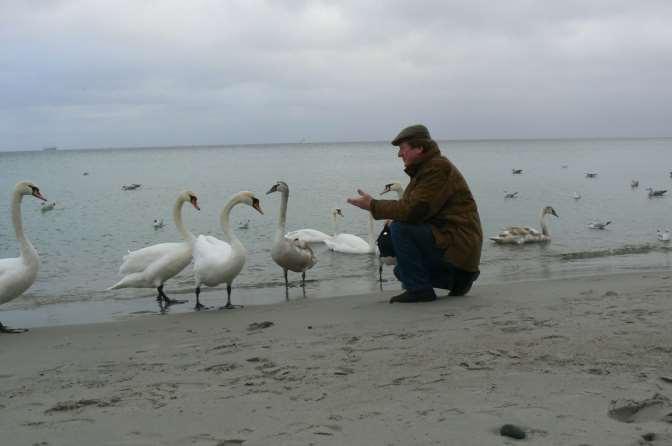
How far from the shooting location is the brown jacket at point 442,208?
247 inches

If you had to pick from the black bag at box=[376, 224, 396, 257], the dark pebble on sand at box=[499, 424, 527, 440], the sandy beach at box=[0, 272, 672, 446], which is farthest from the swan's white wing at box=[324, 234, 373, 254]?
the dark pebble on sand at box=[499, 424, 527, 440]

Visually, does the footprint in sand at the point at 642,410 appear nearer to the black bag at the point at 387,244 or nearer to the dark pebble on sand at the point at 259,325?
the dark pebble on sand at the point at 259,325

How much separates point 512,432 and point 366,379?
1.06 metres

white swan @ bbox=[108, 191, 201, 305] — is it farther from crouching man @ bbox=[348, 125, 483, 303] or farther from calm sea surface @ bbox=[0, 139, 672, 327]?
crouching man @ bbox=[348, 125, 483, 303]

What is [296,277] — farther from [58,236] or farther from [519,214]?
[519,214]

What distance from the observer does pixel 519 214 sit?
24750 mm

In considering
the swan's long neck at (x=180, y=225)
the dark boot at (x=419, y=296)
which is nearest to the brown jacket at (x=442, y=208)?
the dark boot at (x=419, y=296)

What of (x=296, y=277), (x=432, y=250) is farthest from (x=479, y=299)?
(x=296, y=277)

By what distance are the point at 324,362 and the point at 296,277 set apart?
7863 mm

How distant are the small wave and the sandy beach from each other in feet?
25.5

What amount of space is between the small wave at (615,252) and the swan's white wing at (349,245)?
3.95 metres

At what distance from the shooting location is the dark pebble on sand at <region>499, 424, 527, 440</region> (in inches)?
117

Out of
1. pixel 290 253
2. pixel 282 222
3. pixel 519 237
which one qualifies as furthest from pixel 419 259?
pixel 519 237

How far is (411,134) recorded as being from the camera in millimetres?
6281
